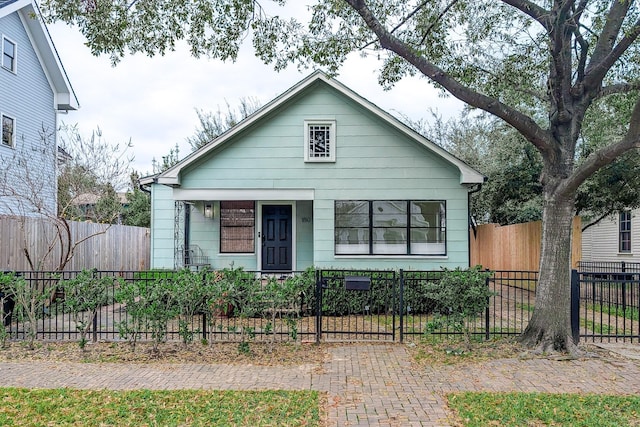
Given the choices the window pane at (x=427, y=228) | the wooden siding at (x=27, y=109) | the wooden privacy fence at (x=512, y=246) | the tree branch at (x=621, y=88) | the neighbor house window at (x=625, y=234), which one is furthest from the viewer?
the neighbor house window at (x=625, y=234)

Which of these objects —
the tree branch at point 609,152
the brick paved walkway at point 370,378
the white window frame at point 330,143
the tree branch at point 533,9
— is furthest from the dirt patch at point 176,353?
the tree branch at point 533,9

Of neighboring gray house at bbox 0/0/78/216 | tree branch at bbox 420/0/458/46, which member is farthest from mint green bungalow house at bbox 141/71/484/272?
neighboring gray house at bbox 0/0/78/216

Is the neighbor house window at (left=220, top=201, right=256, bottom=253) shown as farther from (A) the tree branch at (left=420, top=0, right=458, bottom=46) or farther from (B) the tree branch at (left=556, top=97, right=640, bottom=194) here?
(B) the tree branch at (left=556, top=97, right=640, bottom=194)

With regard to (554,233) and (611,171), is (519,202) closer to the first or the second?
(611,171)

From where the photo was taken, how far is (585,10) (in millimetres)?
7918

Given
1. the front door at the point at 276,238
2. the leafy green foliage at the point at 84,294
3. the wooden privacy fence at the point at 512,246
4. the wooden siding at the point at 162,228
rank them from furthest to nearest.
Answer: the wooden privacy fence at the point at 512,246, the front door at the point at 276,238, the wooden siding at the point at 162,228, the leafy green foliage at the point at 84,294

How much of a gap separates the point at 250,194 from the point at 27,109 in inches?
445

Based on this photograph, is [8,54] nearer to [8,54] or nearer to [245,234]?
[8,54]

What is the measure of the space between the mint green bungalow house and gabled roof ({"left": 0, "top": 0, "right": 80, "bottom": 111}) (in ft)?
32.8

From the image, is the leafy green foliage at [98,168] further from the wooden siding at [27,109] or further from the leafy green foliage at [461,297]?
the leafy green foliage at [461,297]

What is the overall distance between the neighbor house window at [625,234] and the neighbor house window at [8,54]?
24608mm

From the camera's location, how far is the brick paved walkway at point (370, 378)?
17.1 feet

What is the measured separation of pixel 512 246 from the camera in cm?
1608

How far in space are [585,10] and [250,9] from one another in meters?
5.96
